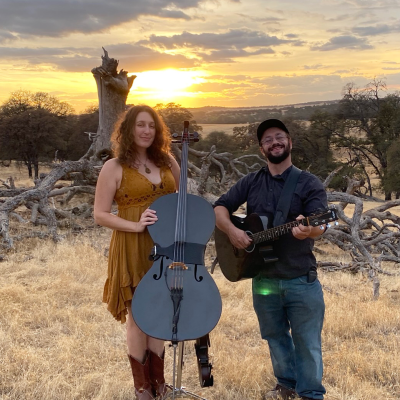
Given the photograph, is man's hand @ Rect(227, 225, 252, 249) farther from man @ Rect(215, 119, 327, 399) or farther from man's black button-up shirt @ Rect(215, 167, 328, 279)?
man's black button-up shirt @ Rect(215, 167, 328, 279)

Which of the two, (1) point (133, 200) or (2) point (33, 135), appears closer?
(1) point (133, 200)

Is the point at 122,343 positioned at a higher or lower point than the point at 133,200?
lower

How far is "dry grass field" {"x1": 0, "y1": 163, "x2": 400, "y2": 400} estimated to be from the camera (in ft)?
11.6

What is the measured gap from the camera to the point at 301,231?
270cm

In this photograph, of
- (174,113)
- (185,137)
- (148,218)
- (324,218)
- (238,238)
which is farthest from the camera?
(174,113)

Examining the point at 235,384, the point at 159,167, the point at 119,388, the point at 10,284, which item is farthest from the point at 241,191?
the point at 10,284

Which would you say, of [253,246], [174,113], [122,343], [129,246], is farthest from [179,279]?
[174,113]

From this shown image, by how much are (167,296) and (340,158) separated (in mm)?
33842

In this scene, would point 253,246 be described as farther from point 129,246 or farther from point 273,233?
point 129,246

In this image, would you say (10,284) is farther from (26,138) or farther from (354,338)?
(26,138)

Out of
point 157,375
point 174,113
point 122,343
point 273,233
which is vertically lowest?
point 122,343

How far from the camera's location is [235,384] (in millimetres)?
3604

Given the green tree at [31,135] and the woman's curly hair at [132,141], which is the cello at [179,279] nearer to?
the woman's curly hair at [132,141]

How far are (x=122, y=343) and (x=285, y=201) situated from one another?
95.6 inches
